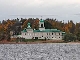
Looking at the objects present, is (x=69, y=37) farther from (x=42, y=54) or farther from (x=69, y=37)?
(x=42, y=54)

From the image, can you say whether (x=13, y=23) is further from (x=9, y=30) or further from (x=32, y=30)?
(x=32, y=30)

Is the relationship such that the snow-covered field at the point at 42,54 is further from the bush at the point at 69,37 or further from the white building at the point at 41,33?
the white building at the point at 41,33

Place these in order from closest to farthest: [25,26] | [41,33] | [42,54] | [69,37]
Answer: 1. [42,54]
2. [69,37]
3. [41,33]
4. [25,26]

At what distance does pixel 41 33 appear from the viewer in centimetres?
16375

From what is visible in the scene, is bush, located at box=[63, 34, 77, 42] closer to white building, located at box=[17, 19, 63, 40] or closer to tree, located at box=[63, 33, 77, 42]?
tree, located at box=[63, 33, 77, 42]

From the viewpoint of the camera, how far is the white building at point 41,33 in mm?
162500

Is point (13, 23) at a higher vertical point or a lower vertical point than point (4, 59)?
higher

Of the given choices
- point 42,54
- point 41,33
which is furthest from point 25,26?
point 42,54

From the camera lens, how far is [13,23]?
626 feet

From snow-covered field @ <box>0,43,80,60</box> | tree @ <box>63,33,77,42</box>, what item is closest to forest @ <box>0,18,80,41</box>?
tree @ <box>63,33,77,42</box>

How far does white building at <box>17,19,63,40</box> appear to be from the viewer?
533 ft

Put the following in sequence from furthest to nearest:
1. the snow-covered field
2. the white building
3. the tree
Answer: the white building → the tree → the snow-covered field

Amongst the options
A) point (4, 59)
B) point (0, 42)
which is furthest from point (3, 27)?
point (4, 59)

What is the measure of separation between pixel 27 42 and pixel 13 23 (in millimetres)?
36110
